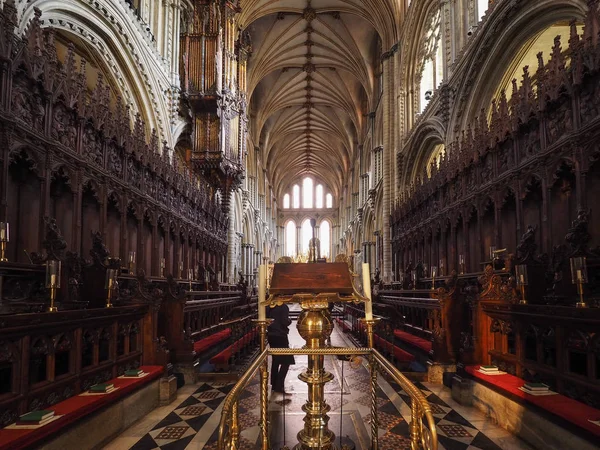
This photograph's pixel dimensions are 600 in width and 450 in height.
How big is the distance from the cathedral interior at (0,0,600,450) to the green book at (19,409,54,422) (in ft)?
0.06

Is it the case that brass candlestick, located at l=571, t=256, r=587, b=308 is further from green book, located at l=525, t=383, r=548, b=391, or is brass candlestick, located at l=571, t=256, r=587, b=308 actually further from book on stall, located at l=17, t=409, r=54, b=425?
book on stall, located at l=17, t=409, r=54, b=425

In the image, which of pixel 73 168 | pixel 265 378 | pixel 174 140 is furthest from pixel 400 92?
pixel 265 378

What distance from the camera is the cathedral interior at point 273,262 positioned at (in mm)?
3330

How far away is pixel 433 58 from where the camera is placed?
1446 centimetres

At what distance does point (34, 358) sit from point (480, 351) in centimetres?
Answer: 481

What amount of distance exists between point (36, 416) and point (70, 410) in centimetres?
31

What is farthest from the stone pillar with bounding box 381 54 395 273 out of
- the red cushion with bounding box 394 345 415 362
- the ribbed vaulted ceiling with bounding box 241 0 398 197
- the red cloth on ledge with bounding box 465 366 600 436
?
the red cloth on ledge with bounding box 465 366 600 436

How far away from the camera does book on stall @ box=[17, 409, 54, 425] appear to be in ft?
10.1

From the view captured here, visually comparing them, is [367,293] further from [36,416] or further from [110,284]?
[110,284]

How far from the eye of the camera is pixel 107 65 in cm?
1024

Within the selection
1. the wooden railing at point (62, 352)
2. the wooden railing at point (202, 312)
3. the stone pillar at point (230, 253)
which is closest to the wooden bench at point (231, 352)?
the wooden railing at point (202, 312)

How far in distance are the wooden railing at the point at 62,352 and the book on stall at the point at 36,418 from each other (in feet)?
0.29

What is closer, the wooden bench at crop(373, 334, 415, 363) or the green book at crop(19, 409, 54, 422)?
the green book at crop(19, 409, 54, 422)

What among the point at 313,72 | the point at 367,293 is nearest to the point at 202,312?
the point at 367,293
